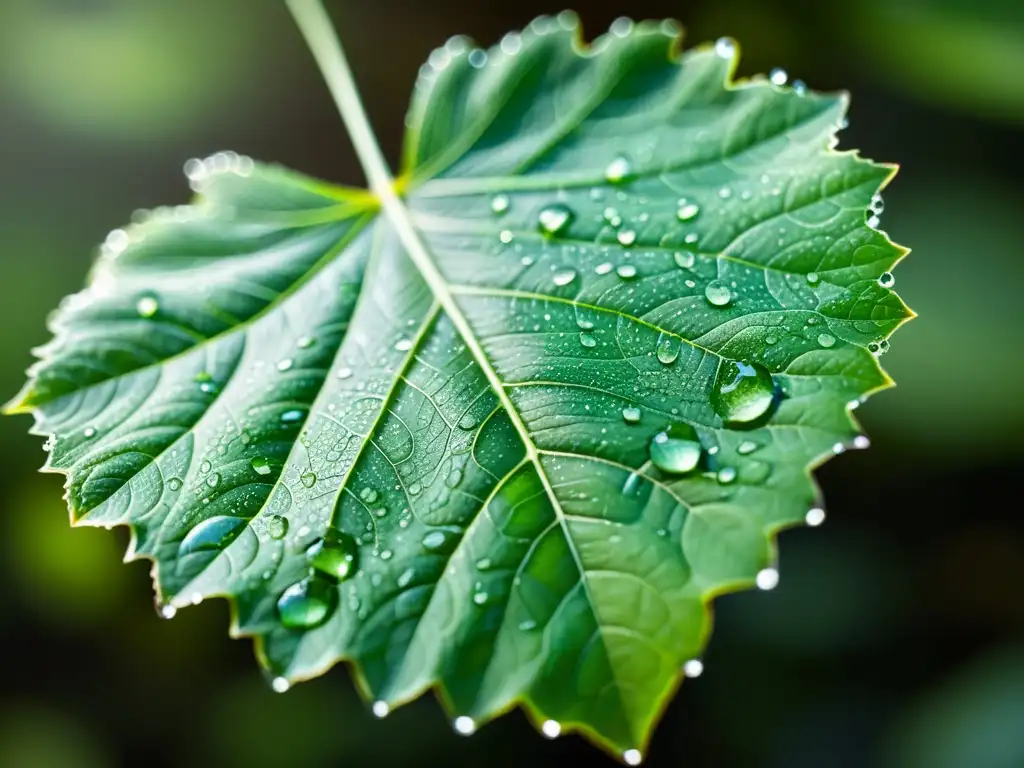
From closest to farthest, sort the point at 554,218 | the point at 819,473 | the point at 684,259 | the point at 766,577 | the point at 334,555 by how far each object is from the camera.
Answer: the point at 766,577 → the point at 334,555 → the point at 684,259 → the point at 554,218 → the point at 819,473

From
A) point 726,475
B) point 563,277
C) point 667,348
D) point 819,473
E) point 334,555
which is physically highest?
point 819,473

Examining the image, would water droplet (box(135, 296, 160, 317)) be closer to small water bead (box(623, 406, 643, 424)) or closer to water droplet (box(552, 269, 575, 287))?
water droplet (box(552, 269, 575, 287))

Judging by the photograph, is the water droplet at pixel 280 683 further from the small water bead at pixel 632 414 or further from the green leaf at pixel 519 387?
the small water bead at pixel 632 414

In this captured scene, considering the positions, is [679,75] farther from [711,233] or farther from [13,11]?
[13,11]

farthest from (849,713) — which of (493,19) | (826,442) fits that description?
(493,19)

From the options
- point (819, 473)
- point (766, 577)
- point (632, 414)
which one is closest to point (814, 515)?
point (766, 577)

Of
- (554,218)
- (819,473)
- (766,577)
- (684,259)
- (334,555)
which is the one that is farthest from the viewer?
(819,473)

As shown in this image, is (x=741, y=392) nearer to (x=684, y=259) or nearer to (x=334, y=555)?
(x=684, y=259)

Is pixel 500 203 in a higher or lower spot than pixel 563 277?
higher
